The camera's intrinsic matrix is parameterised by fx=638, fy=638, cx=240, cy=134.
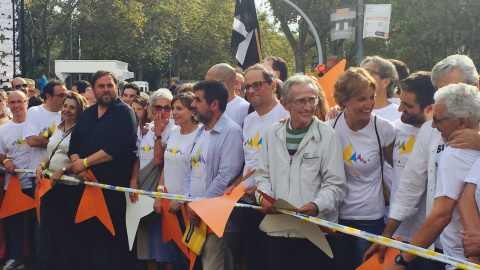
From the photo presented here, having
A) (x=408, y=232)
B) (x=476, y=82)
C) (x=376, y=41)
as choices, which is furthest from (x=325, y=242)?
(x=376, y=41)

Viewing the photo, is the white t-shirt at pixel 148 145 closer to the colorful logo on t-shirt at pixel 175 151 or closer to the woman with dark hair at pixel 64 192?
the colorful logo on t-shirt at pixel 175 151

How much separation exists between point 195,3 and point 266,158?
45070 mm

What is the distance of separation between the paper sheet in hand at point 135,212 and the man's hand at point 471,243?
353 cm

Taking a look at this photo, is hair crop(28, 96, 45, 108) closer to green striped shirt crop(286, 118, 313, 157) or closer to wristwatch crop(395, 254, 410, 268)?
green striped shirt crop(286, 118, 313, 157)

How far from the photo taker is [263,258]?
17.1 feet

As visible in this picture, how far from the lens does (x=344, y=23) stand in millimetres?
19719

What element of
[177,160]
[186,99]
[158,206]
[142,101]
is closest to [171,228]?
[158,206]

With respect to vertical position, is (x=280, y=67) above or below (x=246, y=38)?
below

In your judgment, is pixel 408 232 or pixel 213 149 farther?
pixel 213 149

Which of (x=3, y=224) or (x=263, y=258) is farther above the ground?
(x=263, y=258)

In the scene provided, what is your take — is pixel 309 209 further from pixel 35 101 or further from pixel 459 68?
pixel 35 101

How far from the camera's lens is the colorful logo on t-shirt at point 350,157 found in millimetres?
4453

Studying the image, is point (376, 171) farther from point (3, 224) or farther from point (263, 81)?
point (3, 224)

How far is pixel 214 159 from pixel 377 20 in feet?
44.2
